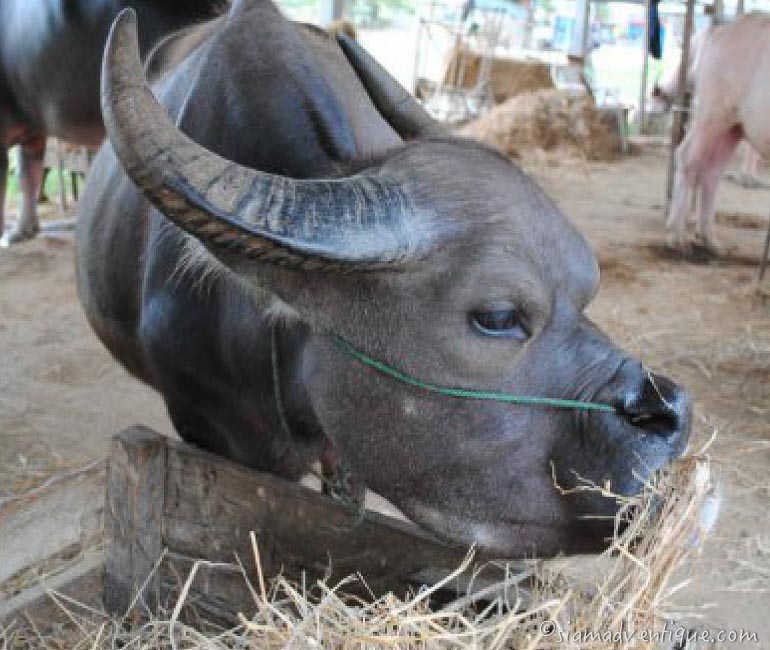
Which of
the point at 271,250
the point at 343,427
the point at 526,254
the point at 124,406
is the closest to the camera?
the point at 271,250

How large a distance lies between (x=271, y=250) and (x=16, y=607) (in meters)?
1.11

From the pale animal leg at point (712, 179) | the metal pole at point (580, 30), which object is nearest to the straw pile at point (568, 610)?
the pale animal leg at point (712, 179)

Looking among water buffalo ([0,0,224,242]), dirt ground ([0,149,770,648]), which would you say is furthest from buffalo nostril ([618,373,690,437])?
water buffalo ([0,0,224,242])

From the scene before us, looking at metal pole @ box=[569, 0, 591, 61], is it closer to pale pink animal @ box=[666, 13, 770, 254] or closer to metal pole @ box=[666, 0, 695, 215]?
metal pole @ box=[666, 0, 695, 215]

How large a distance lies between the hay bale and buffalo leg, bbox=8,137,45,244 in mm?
8803

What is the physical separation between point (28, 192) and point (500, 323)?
19.1 feet

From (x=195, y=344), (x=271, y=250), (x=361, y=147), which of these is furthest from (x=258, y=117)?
(x=271, y=250)

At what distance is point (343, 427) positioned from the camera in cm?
183

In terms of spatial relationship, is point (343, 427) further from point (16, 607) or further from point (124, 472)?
point (16, 607)

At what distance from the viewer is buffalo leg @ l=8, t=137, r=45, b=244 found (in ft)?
22.1

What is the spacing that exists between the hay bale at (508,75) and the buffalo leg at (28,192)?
8.80 m

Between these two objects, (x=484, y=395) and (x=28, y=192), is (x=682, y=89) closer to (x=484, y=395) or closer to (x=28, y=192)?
(x=28, y=192)

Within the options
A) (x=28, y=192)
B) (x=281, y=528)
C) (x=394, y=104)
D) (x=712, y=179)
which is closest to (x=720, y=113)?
(x=712, y=179)

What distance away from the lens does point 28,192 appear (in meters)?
6.75
